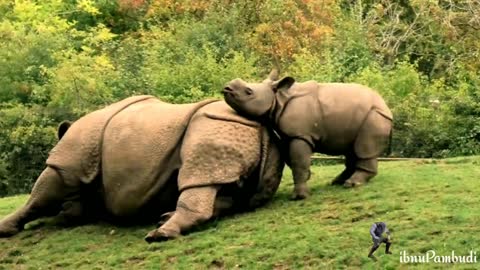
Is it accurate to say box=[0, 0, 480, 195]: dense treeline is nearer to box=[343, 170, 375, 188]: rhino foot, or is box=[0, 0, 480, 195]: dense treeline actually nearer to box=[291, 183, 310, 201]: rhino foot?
box=[343, 170, 375, 188]: rhino foot

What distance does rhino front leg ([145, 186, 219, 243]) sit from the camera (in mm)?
9023

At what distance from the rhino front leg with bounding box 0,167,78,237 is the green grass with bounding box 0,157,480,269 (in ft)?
0.48

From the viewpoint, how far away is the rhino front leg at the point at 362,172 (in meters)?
10.3

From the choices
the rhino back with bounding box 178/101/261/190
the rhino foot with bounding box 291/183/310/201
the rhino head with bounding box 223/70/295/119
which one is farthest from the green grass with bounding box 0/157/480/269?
the rhino head with bounding box 223/70/295/119

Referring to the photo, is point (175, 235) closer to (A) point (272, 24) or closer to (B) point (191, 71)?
(B) point (191, 71)

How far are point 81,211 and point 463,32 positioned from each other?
16.9 metres

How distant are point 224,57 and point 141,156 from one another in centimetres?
1142

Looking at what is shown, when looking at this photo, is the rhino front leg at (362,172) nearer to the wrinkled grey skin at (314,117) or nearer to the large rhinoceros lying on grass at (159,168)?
the wrinkled grey skin at (314,117)

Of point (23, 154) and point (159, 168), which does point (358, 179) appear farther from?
point (23, 154)

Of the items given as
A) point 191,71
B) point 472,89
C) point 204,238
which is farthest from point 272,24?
point 204,238

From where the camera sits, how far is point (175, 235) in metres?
9.03

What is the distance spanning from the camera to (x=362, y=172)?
10.3 meters

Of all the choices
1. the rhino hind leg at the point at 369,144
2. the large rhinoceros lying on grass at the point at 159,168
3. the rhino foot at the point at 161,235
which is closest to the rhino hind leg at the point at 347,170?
the rhino hind leg at the point at 369,144

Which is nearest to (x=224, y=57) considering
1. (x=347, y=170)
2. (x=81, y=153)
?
(x=347, y=170)
